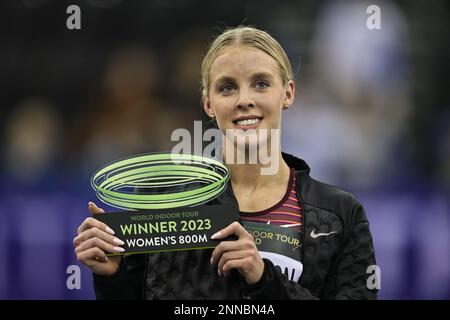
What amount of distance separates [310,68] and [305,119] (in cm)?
35

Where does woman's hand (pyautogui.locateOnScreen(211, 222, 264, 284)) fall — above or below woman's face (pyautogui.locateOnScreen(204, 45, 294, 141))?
below

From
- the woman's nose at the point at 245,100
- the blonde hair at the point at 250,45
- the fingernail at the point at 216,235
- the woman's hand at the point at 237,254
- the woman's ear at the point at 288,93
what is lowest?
the woman's hand at the point at 237,254

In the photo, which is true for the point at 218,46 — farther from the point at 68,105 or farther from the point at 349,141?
the point at 68,105

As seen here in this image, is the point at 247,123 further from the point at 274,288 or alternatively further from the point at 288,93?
the point at 274,288

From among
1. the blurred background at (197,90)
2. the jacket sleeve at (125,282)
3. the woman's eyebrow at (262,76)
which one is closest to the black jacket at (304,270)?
the jacket sleeve at (125,282)

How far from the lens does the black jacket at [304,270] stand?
176 centimetres

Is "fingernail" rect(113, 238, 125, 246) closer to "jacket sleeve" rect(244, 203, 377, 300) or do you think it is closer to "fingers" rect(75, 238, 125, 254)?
"fingers" rect(75, 238, 125, 254)

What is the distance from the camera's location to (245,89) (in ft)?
5.97

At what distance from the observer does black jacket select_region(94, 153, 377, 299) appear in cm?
176

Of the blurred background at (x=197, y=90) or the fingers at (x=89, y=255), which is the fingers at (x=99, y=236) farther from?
the blurred background at (x=197, y=90)

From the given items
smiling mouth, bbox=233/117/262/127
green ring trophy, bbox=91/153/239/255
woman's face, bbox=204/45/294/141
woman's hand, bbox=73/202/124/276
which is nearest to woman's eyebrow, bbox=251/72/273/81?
woman's face, bbox=204/45/294/141

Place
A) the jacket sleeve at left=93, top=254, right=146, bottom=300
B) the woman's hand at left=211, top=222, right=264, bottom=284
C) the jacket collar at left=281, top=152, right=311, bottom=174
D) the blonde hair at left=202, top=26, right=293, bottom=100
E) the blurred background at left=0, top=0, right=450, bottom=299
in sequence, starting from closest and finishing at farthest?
the woman's hand at left=211, top=222, right=264, bottom=284 < the jacket sleeve at left=93, top=254, right=146, bottom=300 < the blonde hair at left=202, top=26, right=293, bottom=100 < the jacket collar at left=281, top=152, right=311, bottom=174 < the blurred background at left=0, top=0, right=450, bottom=299

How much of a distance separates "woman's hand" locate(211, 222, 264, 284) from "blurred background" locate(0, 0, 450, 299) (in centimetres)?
204

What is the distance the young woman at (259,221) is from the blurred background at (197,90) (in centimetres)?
172
